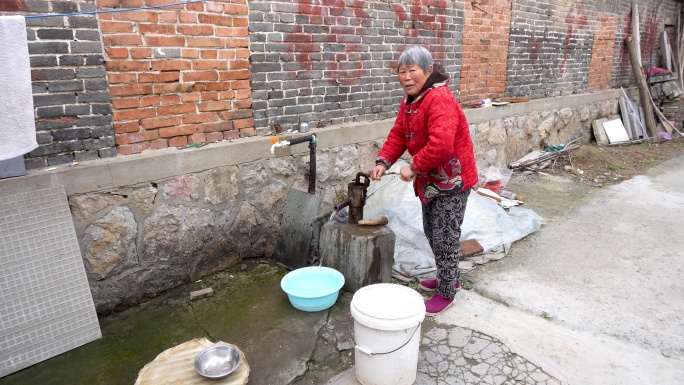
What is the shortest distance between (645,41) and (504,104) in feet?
21.3

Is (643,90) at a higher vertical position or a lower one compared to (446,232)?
higher

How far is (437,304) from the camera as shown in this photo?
3.39 meters

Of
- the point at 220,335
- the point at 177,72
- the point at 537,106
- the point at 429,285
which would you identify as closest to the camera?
the point at 220,335

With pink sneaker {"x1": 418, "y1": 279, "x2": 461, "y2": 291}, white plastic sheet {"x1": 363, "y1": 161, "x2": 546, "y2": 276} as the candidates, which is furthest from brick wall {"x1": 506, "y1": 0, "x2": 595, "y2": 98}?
pink sneaker {"x1": 418, "y1": 279, "x2": 461, "y2": 291}

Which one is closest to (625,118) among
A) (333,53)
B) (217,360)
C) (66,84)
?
(333,53)

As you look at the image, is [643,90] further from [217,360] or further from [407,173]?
[217,360]

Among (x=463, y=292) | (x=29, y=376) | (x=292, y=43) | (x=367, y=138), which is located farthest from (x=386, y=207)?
(x=29, y=376)

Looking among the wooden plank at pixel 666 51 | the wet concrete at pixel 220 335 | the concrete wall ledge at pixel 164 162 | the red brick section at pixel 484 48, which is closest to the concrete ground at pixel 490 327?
the wet concrete at pixel 220 335

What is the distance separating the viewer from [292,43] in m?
4.19

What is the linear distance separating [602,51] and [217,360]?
33.0ft

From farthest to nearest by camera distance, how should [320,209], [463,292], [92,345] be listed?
1. [320,209]
2. [463,292]
3. [92,345]

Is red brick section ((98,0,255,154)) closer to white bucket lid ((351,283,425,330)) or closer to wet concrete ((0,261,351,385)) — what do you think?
wet concrete ((0,261,351,385))

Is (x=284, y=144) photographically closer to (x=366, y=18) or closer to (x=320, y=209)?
(x=320, y=209)

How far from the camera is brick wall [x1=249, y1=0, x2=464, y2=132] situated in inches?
160
